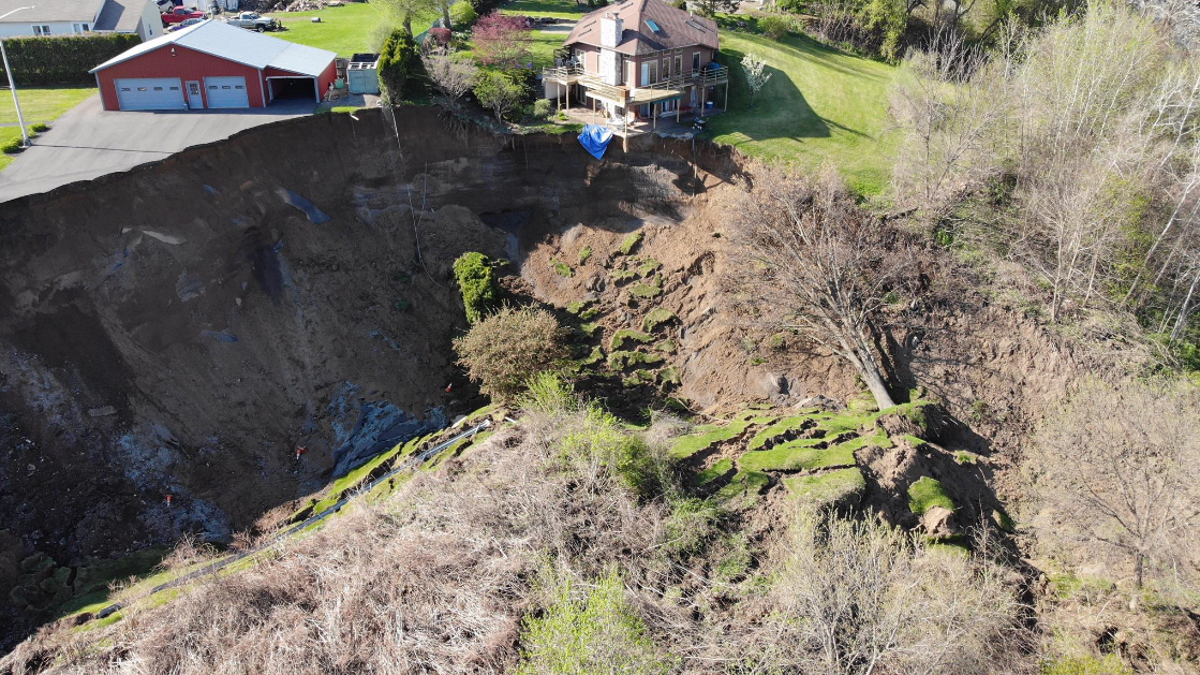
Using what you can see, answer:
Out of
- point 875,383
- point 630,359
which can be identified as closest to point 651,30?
point 630,359

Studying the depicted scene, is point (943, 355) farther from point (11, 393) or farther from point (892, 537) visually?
point (11, 393)

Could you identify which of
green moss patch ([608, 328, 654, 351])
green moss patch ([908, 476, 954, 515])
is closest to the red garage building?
green moss patch ([608, 328, 654, 351])

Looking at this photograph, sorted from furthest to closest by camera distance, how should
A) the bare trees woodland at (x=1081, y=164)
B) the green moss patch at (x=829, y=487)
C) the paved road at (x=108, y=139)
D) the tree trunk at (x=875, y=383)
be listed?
the paved road at (x=108, y=139) → the tree trunk at (x=875, y=383) → the bare trees woodland at (x=1081, y=164) → the green moss patch at (x=829, y=487)

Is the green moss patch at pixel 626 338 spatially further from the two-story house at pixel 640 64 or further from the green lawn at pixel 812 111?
the two-story house at pixel 640 64

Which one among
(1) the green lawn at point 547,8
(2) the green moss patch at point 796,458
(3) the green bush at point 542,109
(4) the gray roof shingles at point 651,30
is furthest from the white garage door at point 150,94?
(2) the green moss patch at point 796,458

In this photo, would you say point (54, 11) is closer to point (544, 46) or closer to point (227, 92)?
point (227, 92)

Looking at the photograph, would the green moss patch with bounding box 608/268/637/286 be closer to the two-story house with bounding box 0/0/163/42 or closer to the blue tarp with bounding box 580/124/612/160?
the blue tarp with bounding box 580/124/612/160
